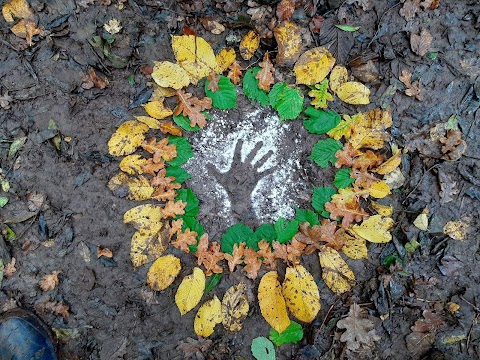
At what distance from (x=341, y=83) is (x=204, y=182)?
1052 mm

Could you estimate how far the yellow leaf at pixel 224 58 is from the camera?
2.45 metres

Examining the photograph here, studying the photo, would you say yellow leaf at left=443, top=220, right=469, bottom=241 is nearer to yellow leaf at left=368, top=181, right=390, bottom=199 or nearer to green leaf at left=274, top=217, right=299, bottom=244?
yellow leaf at left=368, top=181, right=390, bottom=199

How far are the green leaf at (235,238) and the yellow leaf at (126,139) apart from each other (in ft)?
2.53

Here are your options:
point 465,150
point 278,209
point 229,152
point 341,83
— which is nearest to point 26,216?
point 229,152

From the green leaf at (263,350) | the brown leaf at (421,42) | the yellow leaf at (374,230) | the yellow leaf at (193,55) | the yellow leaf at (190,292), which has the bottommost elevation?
the green leaf at (263,350)

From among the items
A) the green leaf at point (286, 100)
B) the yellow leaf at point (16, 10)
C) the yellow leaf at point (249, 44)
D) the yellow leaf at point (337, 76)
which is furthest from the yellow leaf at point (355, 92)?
the yellow leaf at point (16, 10)

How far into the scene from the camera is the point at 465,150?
95.7 inches

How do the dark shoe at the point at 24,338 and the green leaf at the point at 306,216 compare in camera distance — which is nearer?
the dark shoe at the point at 24,338

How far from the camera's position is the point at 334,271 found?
2.38 m

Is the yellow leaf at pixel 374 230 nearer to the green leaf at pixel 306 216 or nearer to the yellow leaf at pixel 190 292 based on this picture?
the green leaf at pixel 306 216

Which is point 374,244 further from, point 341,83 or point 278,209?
point 341,83

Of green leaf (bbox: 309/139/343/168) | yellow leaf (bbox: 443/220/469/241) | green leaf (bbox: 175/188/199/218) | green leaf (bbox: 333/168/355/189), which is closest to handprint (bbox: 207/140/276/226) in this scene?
green leaf (bbox: 175/188/199/218)

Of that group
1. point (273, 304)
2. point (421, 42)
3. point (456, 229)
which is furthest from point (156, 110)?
point (456, 229)

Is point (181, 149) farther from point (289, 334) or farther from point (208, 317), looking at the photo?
point (289, 334)
